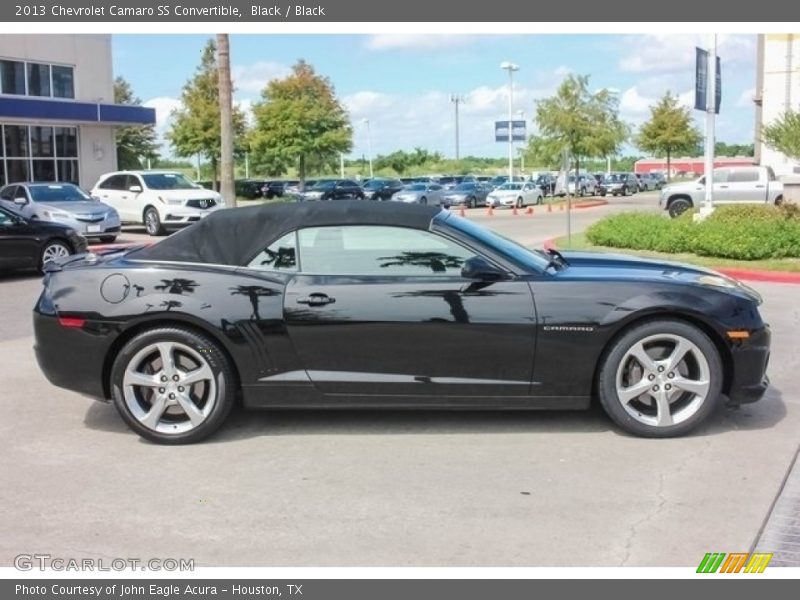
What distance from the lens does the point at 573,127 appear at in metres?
45.1

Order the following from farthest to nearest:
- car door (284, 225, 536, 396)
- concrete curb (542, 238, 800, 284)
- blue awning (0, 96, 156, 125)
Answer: blue awning (0, 96, 156, 125) < concrete curb (542, 238, 800, 284) < car door (284, 225, 536, 396)

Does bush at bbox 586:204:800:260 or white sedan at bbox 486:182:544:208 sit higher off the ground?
white sedan at bbox 486:182:544:208

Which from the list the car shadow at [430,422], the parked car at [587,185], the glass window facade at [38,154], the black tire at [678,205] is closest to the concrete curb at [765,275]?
the car shadow at [430,422]

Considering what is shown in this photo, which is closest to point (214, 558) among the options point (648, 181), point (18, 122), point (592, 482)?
point (592, 482)

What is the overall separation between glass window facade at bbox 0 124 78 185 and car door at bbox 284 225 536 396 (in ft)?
95.0

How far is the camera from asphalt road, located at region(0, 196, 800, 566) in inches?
159

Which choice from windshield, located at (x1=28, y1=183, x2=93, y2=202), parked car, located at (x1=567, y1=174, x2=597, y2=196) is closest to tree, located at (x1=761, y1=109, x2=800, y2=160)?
windshield, located at (x1=28, y1=183, x2=93, y2=202)

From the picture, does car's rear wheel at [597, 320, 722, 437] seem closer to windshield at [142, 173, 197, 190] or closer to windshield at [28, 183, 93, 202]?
windshield at [28, 183, 93, 202]

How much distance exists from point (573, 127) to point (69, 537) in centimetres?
4331

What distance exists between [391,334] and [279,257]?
0.88m

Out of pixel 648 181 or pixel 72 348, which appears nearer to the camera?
pixel 72 348

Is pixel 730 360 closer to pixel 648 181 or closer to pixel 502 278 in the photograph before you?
pixel 502 278

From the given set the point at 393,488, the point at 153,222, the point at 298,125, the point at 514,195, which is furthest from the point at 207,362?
the point at 298,125

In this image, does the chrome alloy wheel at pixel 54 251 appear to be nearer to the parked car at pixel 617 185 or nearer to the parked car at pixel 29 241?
the parked car at pixel 29 241
